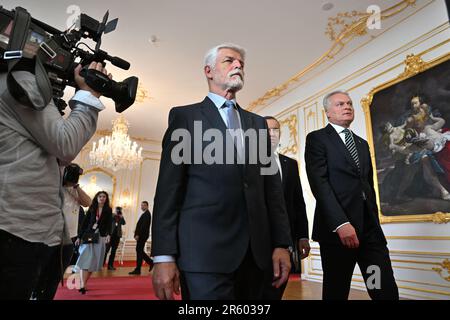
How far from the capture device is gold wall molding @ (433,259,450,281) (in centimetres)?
335

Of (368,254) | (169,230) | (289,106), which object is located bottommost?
(368,254)

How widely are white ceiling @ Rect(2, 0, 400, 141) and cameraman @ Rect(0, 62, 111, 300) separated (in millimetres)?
3687

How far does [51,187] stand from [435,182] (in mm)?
4066

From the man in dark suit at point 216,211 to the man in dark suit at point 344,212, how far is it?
635 mm

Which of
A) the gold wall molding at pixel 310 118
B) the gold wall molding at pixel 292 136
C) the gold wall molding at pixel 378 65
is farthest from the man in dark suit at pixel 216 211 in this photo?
the gold wall molding at pixel 292 136

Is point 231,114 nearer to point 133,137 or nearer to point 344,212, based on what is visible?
point 344,212

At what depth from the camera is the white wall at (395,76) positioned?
11.6 feet

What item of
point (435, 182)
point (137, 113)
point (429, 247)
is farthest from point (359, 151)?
point (137, 113)

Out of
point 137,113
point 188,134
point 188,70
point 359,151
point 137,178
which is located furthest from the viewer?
point 137,178

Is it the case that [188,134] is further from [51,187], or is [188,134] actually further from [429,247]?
[429,247]

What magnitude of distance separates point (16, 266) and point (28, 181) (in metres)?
0.25

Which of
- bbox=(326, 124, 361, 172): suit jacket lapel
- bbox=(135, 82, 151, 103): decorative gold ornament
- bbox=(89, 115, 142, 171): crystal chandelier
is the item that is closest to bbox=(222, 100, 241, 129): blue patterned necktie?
bbox=(326, 124, 361, 172): suit jacket lapel

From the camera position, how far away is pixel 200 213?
107 centimetres
